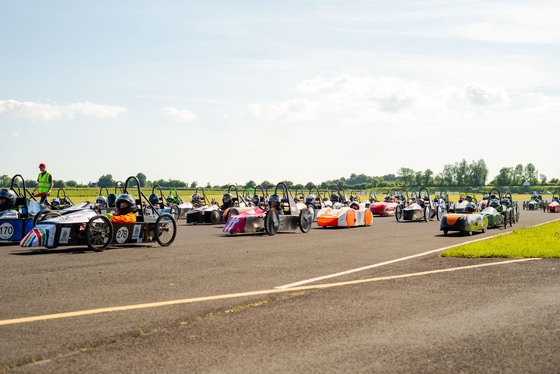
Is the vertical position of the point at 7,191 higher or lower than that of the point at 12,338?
higher

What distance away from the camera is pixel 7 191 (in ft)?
56.7

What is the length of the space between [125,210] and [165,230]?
1.31 meters

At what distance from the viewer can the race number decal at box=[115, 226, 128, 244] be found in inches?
585

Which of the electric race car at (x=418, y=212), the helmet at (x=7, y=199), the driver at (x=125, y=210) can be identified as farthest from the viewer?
the electric race car at (x=418, y=212)

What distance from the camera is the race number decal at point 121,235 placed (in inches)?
585

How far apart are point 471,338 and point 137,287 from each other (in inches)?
209

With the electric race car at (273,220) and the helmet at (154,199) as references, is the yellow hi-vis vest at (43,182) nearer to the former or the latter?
the electric race car at (273,220)

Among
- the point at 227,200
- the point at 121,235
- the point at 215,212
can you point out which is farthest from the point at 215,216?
the point at 121,235

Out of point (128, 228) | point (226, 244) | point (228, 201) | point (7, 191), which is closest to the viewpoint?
point (128, 228)

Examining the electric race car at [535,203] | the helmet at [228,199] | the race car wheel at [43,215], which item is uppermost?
the helmet at [228,199]

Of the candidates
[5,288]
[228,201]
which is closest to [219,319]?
[5,288]

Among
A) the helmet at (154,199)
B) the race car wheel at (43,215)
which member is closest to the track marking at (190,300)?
the race car wheel at (43,215)

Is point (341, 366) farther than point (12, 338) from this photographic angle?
No

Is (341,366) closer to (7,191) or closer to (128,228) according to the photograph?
(128,228)
